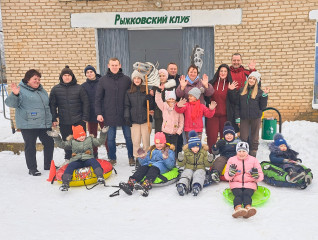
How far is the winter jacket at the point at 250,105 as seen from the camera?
508 cm

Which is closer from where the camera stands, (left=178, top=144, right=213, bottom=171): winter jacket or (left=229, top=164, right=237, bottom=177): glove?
(left=229, top=164, right=237, bottom=177): glove

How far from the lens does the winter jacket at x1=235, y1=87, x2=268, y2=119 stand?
508cm

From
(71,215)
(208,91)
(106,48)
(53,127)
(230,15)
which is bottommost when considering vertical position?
(71,215)

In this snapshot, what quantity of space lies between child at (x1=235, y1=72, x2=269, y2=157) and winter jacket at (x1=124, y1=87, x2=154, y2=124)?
170 cm

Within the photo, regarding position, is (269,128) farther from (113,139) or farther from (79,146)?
(79,146)

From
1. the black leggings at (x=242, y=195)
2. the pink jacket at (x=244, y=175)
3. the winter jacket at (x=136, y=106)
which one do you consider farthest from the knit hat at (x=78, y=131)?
the black leggings at (x=242, y=195)

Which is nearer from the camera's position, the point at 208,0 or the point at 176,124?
the point at 176,124

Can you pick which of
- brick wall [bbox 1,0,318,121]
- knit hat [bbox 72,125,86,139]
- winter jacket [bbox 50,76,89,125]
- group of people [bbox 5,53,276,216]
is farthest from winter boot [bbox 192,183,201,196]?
brick wall [bbox 1,0,318,121]

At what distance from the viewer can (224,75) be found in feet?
16.8

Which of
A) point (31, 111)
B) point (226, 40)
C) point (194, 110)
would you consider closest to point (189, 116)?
point (194, 110)

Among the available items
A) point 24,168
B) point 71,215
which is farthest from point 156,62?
point 71,215

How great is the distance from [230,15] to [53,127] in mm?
5296

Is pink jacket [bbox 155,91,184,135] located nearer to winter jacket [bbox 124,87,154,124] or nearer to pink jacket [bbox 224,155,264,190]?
winter jacket [bbox 124,87,154,124]

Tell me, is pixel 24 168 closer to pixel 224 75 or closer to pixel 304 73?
pixel 224 75
